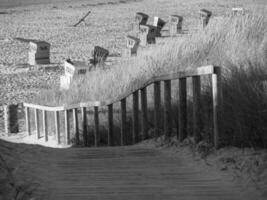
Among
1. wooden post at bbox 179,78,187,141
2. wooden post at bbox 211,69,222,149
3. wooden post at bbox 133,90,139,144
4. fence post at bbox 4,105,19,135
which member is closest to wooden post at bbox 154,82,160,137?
wooden post at bbox 133,90,139,144

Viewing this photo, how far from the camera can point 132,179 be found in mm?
6742

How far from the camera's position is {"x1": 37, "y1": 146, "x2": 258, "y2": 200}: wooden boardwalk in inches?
238

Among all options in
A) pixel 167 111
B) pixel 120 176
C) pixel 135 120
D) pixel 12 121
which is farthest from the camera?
pixel 12 121

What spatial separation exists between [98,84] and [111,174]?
792 centimetres

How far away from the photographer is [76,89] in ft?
50.4

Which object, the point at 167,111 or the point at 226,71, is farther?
the point at 167,111

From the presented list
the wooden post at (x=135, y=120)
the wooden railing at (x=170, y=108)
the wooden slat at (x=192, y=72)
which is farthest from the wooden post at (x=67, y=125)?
the wooden slat at (x=192, y=72)

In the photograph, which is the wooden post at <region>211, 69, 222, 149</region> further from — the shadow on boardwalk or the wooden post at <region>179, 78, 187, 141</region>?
the wooden post at <region>179, 78, 187, 141</region>

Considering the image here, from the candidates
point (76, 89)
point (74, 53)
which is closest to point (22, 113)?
point (76, 89)

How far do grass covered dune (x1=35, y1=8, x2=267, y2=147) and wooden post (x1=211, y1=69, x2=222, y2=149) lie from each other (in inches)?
3.2

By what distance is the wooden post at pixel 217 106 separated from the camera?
25.2ft

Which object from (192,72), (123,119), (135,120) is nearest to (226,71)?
(192,72)

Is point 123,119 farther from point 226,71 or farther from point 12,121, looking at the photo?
point 12,121

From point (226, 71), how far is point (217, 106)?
125cm
